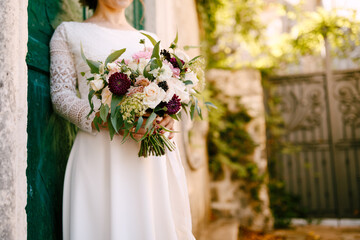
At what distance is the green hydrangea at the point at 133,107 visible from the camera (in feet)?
4.38

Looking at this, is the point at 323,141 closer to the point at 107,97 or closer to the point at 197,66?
the point at 197,66

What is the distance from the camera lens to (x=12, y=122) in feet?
4.26

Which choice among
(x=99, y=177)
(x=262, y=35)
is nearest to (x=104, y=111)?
(x=99, y=177)

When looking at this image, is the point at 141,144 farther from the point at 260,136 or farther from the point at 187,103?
the point at 260,136

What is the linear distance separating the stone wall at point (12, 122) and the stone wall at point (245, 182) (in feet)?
13.2

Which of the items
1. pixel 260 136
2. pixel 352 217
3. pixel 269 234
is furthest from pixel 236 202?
pixel 352 217

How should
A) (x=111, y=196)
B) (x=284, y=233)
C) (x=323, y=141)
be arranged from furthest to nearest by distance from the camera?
(x=323, y=141)
(x=284, y=233)
(x=111, y=196)

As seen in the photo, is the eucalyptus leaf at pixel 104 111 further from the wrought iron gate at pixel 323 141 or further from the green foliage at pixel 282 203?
the wrought iron gate at pixel 323 141

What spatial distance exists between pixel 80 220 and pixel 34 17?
1.03m

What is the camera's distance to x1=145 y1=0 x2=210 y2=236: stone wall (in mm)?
3160

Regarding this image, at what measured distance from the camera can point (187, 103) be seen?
65.5 inches

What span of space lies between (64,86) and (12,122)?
0.38 meters

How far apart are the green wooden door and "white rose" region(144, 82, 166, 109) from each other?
60 centimetres

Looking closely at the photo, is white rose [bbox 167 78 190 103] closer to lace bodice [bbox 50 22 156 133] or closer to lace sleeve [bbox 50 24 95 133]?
lace bodice [bbox 50 22 156 133]
